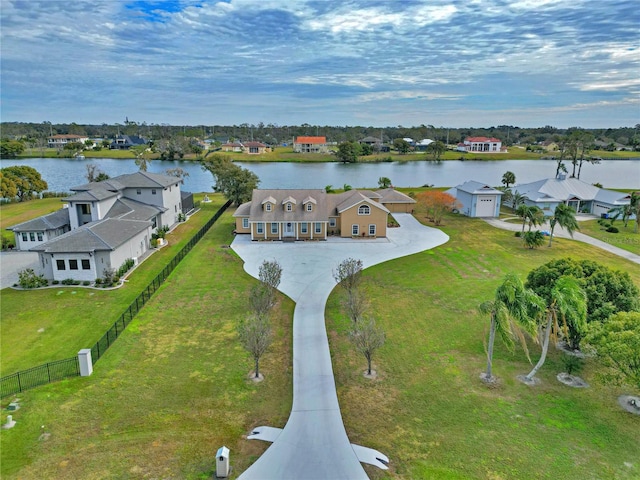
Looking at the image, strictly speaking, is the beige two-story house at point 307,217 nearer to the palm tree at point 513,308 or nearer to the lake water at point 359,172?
the palm tree at point 513,308

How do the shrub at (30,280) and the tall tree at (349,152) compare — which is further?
the tall tree at (349,152)

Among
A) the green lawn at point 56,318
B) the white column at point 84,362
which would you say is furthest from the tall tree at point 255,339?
the green lawn at point 56,318

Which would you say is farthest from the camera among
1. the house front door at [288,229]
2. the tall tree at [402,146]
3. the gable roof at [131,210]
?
the tall tree at [402,146]

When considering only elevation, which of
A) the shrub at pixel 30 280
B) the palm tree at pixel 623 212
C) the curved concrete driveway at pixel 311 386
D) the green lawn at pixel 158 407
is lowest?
the green lawn at pixel 158 407

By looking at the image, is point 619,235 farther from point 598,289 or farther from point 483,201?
point 598,289

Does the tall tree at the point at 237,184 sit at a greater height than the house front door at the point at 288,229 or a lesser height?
greater

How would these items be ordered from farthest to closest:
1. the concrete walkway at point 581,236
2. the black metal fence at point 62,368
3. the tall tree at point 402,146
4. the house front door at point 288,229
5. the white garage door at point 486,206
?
the tall tree at point 402,146, the white garage door at point 486,206, the house front door at point 288,229, the concrete walkway at point 581,236, the black metal fence at point 62,368

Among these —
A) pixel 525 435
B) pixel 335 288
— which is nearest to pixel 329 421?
pixel 525 435
